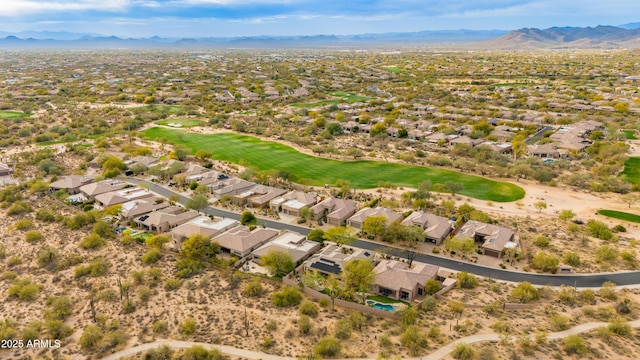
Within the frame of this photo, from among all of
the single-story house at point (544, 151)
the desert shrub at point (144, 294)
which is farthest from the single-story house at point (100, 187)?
the single-story house at point (544, 151)

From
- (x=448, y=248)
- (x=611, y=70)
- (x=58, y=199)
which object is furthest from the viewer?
(x=611, y=70)

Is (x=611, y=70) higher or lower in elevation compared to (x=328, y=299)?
higher

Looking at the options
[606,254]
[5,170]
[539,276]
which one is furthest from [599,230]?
[5,170]

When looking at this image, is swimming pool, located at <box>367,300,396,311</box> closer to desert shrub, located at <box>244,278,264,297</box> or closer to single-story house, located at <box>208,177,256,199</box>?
desert shrub, located at <box>244,278,264,297</box>

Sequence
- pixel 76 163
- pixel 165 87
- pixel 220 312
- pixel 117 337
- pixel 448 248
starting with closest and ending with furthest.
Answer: pixel 117 337
pixel 220 312
pixel 448 248
pixel 76 163
pixel 165 87

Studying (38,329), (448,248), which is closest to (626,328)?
(448,248)

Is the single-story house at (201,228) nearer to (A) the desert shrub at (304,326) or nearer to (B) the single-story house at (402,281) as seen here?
(A) the desert shrub at (304,326)

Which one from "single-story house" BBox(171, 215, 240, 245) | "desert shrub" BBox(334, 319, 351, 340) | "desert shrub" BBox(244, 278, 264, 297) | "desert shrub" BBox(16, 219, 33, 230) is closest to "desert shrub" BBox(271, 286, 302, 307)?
"desert shrub" BBox(244, 278, 264, 297)

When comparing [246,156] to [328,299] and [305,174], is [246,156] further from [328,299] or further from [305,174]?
[328,299]
